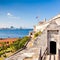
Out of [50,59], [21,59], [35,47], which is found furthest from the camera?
[35,47]

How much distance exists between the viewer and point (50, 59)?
877 inches

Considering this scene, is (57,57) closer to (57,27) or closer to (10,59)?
(57,27)

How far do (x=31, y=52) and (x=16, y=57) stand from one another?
2421 millimetres

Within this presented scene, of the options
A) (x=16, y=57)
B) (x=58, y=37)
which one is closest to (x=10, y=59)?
(x=16, y=57)

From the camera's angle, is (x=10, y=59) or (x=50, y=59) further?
(x=10, y=59)

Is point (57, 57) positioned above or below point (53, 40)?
below

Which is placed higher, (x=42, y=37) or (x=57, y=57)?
(x=42, y=37)

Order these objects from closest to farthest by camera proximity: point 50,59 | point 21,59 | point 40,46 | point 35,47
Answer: point 50,59 → point 21,59 → point 40,46 → point 35,47

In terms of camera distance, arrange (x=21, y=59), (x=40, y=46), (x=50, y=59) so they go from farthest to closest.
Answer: (x=40, y=46), (x=21, y=59), (x=50, y=59)

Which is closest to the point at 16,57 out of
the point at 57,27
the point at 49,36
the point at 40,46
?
the point at 40,46

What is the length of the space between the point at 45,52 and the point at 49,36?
2226mm

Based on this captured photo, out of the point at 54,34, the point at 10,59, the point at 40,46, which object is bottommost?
the point at 10,59

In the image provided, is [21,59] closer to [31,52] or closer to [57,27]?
[31,52]

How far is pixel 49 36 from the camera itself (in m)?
24.8
